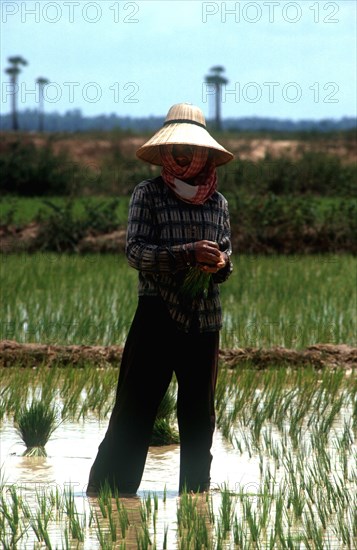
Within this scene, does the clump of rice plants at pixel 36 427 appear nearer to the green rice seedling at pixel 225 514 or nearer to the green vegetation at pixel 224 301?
the green rice seedling at pixel 225 514

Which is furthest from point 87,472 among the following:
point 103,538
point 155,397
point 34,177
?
point 34,177

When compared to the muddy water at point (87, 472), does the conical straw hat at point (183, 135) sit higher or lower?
higher

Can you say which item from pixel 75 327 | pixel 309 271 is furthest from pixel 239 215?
pixel 75 327

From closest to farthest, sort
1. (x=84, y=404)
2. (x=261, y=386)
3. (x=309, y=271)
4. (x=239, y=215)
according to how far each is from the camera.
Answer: (x=84, y=404), (x=261, y=386), (x=309, y=271), (x=239, y=215)

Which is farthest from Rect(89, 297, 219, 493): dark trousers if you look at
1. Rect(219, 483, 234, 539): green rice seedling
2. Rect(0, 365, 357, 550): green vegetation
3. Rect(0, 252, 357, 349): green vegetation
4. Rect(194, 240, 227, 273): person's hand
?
Rect(0, 252, 357, 349): green vegetation

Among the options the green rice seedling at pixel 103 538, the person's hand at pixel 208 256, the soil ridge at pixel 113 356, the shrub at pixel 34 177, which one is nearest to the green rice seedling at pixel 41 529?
the green rice seedling at pixel 103 538

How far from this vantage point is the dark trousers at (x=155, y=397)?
173 inches

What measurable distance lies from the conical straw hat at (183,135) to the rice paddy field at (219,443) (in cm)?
114

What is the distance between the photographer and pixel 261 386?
691 centimetres

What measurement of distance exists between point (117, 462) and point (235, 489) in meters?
0.42

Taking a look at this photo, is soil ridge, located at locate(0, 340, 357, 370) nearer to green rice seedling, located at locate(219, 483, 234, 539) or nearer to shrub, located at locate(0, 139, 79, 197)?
green rice seedling, located at locate(219, 483, 234, 539)

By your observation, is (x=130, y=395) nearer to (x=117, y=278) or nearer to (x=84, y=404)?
(x=84, y=404)

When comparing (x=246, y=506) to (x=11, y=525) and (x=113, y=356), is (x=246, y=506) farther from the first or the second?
(x=113, y=356)

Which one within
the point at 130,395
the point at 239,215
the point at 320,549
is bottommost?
the point at 320,549
